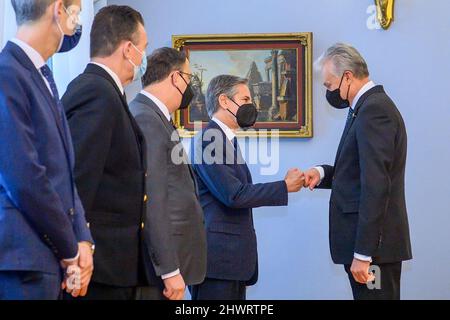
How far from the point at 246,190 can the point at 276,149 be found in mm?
1832

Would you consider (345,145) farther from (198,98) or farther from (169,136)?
(198,98)

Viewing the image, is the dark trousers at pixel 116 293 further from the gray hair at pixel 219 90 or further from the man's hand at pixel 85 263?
the gray hair at pixel 219 90

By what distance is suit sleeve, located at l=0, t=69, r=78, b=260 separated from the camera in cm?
224

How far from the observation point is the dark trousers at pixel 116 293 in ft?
9.48

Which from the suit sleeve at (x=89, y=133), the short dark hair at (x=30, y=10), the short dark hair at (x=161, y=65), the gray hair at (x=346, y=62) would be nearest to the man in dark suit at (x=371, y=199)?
the gray hair at (x=346, y=62)

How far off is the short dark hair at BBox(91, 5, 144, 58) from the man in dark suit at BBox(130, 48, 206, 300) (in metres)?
0.41

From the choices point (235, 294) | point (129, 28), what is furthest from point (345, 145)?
point (129, 28)

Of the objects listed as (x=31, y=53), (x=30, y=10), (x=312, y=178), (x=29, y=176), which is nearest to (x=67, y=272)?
(x=29, y=176)

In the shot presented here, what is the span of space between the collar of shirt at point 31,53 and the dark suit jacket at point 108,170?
37cm

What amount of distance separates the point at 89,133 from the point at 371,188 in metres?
1.61

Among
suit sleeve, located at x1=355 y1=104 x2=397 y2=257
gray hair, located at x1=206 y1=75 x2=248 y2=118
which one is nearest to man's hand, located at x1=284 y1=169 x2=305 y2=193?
gray hair, located at x1=206 y1=75 x2=248 y2=118

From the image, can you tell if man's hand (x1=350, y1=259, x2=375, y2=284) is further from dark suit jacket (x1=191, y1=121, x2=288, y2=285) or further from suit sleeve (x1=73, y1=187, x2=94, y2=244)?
suit sleeve (x1=73, y1=187, x2=94, y2=244)

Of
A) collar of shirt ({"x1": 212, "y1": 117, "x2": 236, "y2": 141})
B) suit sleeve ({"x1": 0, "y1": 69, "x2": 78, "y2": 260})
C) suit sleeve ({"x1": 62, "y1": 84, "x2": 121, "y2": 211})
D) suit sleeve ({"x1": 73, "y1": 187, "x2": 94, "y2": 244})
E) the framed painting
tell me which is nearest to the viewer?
suit sleeve ({"x1": 0, "y1": 69, "x2": 78, "y2": 260})

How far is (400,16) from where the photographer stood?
18.8 ft
